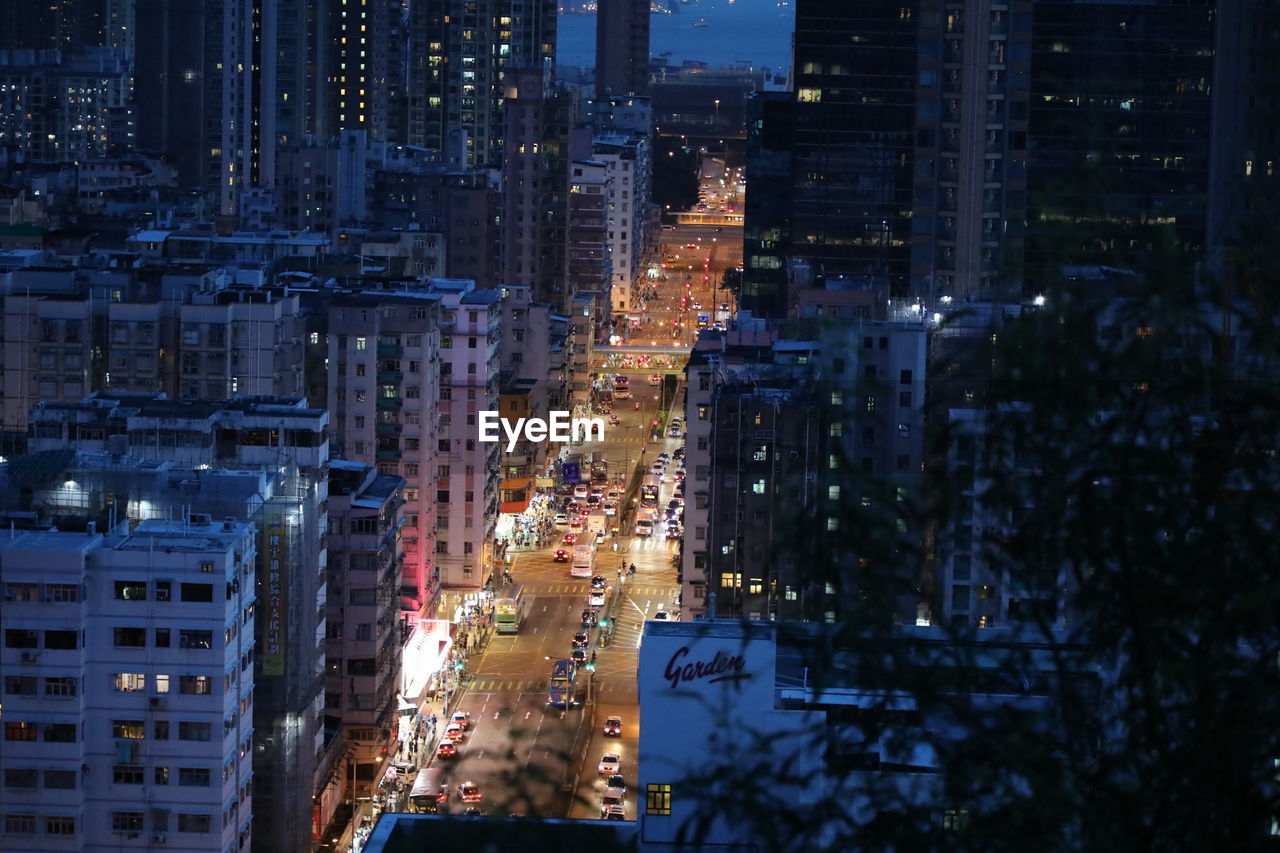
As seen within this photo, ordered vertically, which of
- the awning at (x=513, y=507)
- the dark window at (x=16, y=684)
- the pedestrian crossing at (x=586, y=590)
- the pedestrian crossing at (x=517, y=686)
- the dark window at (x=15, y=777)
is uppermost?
the dark window at (x=16, y=684)

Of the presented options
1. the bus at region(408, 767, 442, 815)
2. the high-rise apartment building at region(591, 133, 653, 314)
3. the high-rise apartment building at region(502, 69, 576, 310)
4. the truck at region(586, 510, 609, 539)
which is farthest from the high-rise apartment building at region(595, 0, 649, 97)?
the bus at region(408, 767, 442, 815)

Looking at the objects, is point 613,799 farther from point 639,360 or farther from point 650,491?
point 639,360

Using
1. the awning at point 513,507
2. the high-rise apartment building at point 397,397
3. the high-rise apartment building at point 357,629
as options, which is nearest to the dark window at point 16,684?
the high-rise apartment building at point 357,629

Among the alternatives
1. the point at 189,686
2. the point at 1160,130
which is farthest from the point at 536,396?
the point at 189,686

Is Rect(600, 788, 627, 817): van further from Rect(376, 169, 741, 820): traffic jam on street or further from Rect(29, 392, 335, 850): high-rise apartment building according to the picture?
Rect(29, 392, 335, 850): high-rise apartment building

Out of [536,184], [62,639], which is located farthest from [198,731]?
[536,184]

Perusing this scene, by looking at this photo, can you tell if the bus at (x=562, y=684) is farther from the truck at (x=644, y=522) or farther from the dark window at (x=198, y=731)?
the truck at (x=644, y=522)
